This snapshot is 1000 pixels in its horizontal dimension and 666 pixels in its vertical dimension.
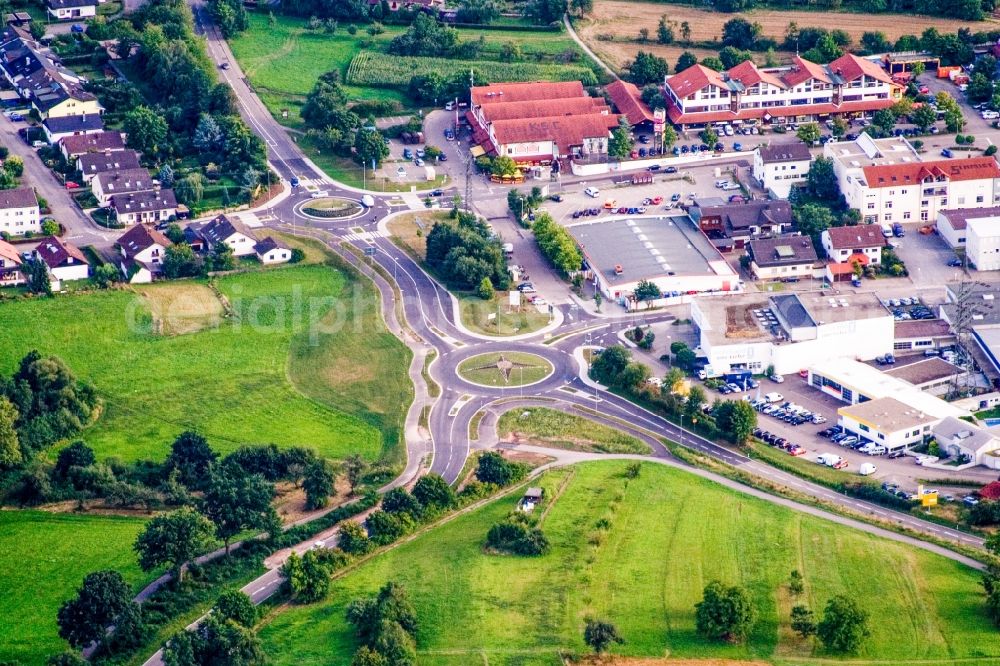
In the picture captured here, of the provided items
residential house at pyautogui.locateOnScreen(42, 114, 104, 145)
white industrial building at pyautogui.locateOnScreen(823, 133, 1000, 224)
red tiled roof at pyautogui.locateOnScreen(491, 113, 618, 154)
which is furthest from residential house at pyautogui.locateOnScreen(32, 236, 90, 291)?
white industrial building at pyautogui.locateOnScreen(823, 133, 1000, 224)

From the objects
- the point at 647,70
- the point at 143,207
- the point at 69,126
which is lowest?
the point at 143,207

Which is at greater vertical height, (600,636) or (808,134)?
(808,134)

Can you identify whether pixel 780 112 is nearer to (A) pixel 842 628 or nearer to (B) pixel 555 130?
(B) pixel 555 130

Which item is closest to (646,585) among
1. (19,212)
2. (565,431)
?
(565,431)

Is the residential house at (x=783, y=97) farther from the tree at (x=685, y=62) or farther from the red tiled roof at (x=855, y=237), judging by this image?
the red tiled roof at (x=855, y=237)

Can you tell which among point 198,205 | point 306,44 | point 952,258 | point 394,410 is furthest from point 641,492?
point 306,44

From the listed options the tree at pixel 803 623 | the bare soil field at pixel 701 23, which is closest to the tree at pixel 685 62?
the bare soil field at pixel 701 23
